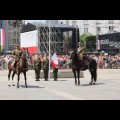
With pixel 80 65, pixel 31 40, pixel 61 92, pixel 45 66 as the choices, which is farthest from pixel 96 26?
pixel 61 92

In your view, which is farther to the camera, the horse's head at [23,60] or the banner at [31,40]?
the banner at [31,40]

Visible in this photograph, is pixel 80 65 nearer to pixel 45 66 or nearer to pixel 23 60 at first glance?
pixel 23 60

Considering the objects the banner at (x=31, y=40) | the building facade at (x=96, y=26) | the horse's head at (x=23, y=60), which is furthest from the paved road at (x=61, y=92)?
the building facade at (x=96, y=26)

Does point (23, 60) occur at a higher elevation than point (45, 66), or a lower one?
higher

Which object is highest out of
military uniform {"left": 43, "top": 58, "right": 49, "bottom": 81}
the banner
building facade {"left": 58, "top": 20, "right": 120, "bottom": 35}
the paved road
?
building facade {"left": 58, "top": 20, "right": 120, "bottom": 35}

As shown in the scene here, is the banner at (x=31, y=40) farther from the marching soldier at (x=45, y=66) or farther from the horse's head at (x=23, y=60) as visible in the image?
the horse's head at (x=23, y=60)

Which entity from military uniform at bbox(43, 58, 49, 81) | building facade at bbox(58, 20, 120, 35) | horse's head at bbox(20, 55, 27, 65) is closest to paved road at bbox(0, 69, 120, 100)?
horse's head at bbox(20, 55, 27, 65)

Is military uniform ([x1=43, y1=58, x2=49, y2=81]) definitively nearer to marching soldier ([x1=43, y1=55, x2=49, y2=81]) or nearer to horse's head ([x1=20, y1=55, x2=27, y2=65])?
marching soldier ([x1=43, y1=55, x2=49, y2=81])
